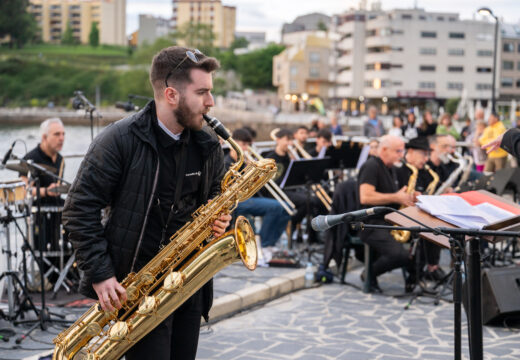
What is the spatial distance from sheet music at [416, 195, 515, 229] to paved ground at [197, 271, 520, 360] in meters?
1.91

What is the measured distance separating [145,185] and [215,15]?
190 meters

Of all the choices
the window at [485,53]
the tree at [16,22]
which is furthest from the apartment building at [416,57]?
the tree at [16,22]

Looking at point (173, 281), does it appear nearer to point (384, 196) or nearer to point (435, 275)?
point (384, 196)

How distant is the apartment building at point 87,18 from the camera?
141625 millimetres

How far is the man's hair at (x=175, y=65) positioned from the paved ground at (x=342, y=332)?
3.11 metres

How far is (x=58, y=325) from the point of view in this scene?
6.41 m

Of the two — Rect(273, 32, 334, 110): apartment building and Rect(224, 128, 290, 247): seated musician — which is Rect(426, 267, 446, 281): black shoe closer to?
Rect(224, 128, 290, 247): seated musician

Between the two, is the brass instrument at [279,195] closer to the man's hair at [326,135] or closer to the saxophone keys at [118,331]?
the man's hair at [326,135]

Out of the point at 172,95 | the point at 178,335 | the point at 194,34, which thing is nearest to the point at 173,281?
the point at 178,335

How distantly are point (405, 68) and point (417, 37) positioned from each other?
15.9ft

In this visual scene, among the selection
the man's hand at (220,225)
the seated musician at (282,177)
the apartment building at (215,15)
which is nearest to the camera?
the man's hand at (220,225)

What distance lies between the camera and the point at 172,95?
136 inches

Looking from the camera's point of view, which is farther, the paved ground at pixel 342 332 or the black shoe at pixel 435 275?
the black shoe at pixel 435 275

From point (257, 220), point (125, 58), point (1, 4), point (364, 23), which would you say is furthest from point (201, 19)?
point (257, 220)
